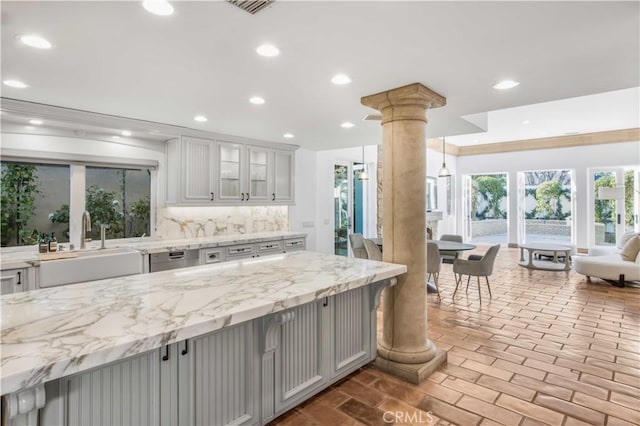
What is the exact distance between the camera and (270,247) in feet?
16.6

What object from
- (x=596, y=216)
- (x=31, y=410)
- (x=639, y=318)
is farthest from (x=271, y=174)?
(x=596, y=216)

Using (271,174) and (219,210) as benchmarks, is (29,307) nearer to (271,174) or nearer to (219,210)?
(219,210)

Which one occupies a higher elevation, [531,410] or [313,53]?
[313,53]

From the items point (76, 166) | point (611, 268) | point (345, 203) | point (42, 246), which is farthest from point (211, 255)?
point (611, 268)

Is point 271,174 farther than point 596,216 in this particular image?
No

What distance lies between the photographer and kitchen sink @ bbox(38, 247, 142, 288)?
3133 mm

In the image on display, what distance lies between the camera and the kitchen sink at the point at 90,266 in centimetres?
313

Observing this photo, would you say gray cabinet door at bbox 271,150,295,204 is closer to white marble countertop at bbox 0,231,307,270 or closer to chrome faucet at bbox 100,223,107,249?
white marble countertop at bbox 0,231,307,270

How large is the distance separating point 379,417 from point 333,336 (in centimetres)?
61

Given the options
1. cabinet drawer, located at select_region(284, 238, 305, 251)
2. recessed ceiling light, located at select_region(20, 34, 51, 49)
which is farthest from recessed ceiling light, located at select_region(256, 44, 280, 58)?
cabinet drawer, located at select_region(284, 238, 305, 251)

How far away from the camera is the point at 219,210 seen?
5133mm

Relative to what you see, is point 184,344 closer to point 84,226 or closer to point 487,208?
point 84,226

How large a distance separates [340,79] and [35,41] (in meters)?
1.97

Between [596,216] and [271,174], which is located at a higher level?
[271,174]
